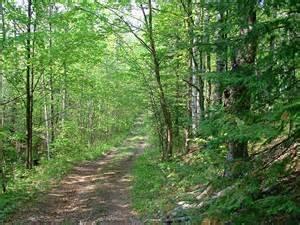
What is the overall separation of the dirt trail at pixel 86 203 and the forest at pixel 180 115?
54 mm

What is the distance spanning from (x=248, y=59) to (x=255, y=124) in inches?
78.2

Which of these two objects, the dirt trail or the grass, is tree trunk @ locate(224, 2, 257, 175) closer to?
the dirt trail

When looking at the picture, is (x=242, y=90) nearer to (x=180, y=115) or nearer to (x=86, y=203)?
(x=86, y=203)

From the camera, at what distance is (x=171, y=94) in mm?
18156

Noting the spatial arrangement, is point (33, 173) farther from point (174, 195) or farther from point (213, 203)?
point (213, 203)

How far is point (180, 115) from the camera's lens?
1942 centimetres

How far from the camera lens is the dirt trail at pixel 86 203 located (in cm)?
1047

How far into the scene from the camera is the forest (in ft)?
14.4

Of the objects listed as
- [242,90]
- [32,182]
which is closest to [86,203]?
[32,182]

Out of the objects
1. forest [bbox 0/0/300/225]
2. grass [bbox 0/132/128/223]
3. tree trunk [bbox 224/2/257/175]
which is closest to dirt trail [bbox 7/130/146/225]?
forest [bbox 0/0/300/225]

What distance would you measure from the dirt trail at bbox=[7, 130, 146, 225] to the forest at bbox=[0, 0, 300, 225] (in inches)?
2.1

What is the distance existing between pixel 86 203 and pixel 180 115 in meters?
8.33

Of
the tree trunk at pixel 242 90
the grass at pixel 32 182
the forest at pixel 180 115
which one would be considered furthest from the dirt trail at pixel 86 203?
the tree trunk at pixel 242 90

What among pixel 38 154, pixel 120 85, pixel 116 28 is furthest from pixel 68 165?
pixel 120 85
